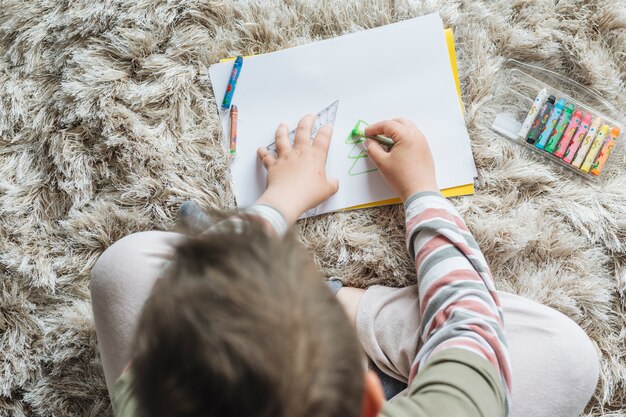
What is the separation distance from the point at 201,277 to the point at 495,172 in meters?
0.45

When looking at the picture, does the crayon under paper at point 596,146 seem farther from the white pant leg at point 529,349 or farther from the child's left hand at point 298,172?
the child's left hand at point 298,172

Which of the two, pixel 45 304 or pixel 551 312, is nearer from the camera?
pixel 551 312

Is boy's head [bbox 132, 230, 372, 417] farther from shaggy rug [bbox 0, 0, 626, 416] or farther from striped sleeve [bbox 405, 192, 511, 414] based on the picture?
shaggy rug [bbox 0, 0, 626, 416]

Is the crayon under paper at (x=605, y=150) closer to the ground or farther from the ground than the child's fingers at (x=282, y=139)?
closer to the ground

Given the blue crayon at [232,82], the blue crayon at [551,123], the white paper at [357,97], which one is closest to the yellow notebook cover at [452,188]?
the white paper at [357,97]

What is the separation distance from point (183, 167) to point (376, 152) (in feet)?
0.86

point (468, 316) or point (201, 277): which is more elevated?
point (201, 277)

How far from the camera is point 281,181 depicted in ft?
2.20

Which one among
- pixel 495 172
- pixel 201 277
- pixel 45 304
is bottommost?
pixel 45 304

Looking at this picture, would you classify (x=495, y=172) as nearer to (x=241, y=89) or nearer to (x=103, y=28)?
(x=241, y=89)

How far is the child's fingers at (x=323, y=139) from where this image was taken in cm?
68

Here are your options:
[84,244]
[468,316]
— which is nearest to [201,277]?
[468,316]

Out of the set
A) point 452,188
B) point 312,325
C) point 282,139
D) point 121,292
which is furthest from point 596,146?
point 121,292

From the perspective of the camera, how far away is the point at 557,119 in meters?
0.69
